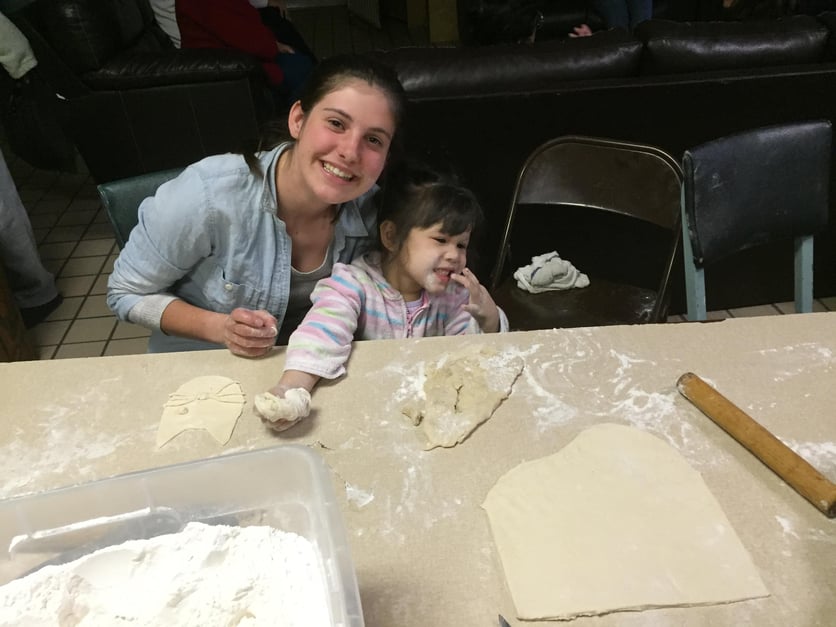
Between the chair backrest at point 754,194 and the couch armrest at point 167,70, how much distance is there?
6.39 feet

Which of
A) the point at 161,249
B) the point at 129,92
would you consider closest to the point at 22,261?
the point at 129,92

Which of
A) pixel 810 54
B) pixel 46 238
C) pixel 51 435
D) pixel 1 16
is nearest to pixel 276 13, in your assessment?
pixel 1 16

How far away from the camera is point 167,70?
2.46 m

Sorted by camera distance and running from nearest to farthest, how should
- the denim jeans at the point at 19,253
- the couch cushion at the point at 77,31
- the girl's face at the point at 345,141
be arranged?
the girl's face at the point at 345,141
the denim jeans at the point at 19,253
the couch cushion at the point at 77,31

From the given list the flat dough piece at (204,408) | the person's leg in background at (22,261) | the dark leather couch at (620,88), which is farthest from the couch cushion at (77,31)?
the flat dough piece at (204,408)

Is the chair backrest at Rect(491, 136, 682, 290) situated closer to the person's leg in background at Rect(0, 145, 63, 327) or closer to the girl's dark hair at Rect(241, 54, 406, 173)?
the girl's dark hair at Rect(241, 54, 406, 173)

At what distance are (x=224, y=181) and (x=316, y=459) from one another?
676 millimetres

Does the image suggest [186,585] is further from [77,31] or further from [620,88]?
[77,31]

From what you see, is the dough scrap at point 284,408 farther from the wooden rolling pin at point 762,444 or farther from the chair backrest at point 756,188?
the chair backrest at point 756,188

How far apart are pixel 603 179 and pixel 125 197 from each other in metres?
1.21

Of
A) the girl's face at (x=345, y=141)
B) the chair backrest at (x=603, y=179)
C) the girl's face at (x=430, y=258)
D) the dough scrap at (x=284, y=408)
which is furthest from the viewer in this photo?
the chair backrest at (x=603, y=179)

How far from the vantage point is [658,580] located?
0.71m

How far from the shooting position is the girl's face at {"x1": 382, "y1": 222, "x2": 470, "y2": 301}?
1.19m

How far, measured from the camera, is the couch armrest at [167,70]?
2.45 m
